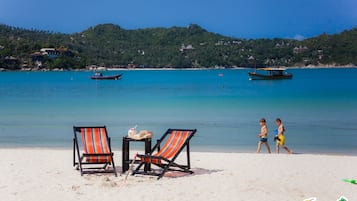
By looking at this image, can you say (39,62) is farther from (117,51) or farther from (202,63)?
(202,63)

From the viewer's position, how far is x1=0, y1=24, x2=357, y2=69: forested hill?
155m

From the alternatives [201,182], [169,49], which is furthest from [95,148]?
[169,49]

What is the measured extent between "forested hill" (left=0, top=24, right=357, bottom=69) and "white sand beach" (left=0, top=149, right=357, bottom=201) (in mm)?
147098

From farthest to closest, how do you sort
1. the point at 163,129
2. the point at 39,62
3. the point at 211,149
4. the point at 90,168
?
1. the point at 39,62
2. the point at 163,129
3. the point at 211,149
4. the point at 90,168

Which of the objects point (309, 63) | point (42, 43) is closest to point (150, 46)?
point (42, 43)

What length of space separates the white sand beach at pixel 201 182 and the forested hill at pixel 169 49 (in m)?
147

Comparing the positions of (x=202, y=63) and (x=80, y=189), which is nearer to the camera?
(x=80, y=189)

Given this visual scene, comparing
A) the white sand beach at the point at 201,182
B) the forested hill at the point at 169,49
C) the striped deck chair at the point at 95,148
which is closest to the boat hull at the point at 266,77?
the white sand beach at the point at 201,182

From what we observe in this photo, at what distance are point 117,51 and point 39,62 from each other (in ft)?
114

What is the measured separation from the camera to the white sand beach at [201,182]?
7105mm

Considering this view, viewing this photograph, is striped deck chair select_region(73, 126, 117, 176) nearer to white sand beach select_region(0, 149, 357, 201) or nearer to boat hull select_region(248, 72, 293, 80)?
white sand beach select_region(0, 149, 357, 201)

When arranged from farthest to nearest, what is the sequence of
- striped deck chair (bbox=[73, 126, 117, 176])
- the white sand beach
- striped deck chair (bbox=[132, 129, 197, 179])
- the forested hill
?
the forested hill, striped deck chair (bbox=[73, 126, 117, 176]), striped deck chair (bbox=[132, 129, 197, 179]), the white sand beach

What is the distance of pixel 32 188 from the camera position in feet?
24.7

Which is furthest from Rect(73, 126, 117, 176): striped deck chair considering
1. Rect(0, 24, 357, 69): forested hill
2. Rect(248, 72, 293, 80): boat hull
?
Rect(0, 24, 357, 69): forested hill
